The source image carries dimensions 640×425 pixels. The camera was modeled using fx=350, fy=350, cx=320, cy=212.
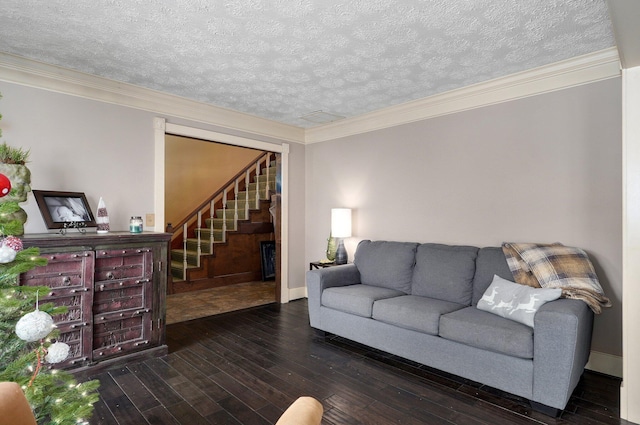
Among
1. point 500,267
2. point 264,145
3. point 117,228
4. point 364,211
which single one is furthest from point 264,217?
point 500,267

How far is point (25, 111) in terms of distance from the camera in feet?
9.78

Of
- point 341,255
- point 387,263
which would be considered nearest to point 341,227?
point 341,255

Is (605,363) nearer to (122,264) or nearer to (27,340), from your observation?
(27,340)

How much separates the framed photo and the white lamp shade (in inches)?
101

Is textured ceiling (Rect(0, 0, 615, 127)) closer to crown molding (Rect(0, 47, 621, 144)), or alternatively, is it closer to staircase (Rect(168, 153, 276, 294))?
crown molding (Rect(0, 47, 621, 144))

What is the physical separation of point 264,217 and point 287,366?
4073mm

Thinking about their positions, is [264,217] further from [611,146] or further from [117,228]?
[611,146]

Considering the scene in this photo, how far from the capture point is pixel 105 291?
287cm

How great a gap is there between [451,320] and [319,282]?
1.42 metres

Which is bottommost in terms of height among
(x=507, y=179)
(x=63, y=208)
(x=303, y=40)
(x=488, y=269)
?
(x=488, y=269)

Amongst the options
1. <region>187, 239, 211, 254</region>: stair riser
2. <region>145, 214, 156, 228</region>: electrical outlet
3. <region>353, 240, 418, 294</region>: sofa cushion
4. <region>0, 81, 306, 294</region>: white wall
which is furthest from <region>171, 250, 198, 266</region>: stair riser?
<region>353, 240, 418, 294</region>: sofa cushion

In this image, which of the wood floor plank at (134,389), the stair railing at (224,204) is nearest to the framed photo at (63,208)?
the wood floor plank at (134,389)

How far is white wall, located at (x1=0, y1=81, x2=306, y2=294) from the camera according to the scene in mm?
2977

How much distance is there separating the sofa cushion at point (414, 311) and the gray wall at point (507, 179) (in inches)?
35.1
